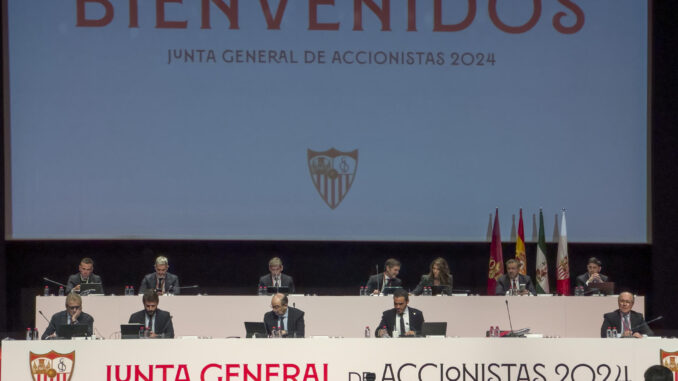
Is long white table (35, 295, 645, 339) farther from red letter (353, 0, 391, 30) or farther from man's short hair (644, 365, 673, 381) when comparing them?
man's short hair (644, 365, 673, 381)

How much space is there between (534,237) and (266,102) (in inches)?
149

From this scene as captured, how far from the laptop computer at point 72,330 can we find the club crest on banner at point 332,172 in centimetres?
493

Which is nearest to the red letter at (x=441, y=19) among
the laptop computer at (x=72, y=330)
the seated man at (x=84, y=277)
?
Answer: the seated man at (x=84, y=277)

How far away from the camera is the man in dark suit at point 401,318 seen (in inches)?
392

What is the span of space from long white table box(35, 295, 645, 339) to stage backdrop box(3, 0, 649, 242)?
6.44 ft

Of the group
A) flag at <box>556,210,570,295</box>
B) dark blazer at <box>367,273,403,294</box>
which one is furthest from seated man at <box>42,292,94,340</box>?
flag at <box>556,210,570,295</box>

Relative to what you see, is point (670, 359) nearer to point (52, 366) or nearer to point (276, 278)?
point (52, 366)

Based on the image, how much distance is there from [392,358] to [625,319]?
3171 mm

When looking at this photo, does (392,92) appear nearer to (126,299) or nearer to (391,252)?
(391,252)

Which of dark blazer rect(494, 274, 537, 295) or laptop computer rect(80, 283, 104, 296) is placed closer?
laptop computer rect(80, 283, 104, 296)

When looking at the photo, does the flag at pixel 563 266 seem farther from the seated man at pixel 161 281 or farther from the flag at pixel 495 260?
the seated man at pixel 161 281

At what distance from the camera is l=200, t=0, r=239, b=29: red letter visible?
42.8 feet

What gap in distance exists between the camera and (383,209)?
43.4 ft

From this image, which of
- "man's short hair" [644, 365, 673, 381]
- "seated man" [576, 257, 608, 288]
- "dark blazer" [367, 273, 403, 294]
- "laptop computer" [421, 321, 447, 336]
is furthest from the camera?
"seated man" [576, 257, 608, 288]
